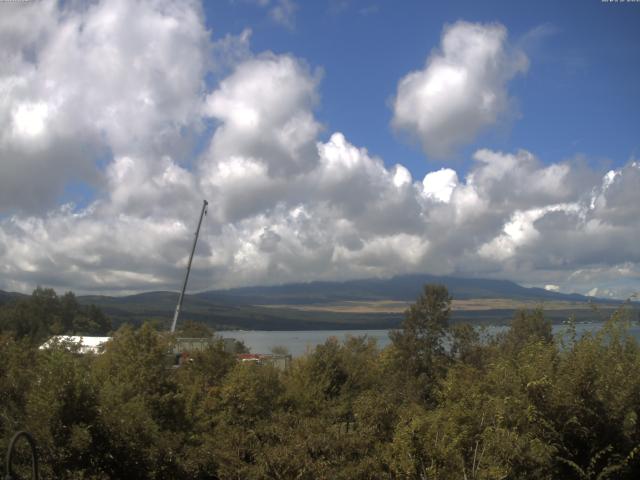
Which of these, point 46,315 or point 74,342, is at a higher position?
point 74,342

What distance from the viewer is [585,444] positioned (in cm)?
1597

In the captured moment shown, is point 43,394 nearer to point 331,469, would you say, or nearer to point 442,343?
point 331,469

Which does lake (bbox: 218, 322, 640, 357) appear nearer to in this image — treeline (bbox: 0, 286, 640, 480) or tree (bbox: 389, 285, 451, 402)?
treeline (bbox: 0, 286, 640, 480)

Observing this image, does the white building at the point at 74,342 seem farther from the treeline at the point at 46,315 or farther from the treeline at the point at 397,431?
the treeline at the point at 46,315

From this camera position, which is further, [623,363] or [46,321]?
[46,321]

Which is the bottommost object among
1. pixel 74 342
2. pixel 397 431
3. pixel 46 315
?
pixel 46 315

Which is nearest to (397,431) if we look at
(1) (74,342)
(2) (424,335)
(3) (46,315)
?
(1) (74,342)

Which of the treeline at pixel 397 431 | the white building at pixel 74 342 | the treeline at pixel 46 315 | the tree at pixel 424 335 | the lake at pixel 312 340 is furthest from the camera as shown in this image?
the treeline at pixel 46 315

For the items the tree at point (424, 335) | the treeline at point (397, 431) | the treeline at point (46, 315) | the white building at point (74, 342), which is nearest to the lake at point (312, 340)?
the treeline at point (397, 431)

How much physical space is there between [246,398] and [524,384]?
11.1m

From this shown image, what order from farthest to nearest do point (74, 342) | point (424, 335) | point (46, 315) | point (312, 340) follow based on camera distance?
point (312, 340) → point (46, 315) → point (424, 335) → point (74, 342)

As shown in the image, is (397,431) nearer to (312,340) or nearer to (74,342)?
(74,342)

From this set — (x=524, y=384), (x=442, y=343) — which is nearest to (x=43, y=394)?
(x=524, y=384)

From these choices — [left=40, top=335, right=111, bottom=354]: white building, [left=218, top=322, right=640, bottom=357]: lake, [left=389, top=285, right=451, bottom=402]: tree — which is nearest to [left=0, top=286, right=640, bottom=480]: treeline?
[left=218, top=322, right=640, bottom=357]: lake
